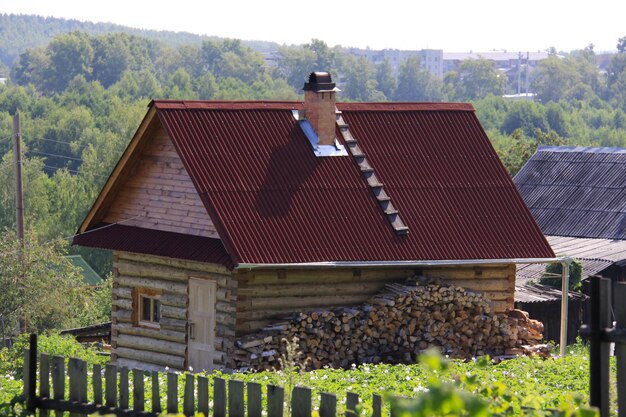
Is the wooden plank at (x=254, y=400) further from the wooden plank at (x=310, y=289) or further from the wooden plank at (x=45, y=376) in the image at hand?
the wooden plank at (x=310, y=289)

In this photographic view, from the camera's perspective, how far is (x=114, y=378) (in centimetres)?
1048

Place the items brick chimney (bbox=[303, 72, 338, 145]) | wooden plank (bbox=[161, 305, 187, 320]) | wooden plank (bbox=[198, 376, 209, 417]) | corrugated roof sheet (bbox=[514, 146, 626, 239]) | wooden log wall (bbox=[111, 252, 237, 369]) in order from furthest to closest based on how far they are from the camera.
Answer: corrugated roof sheet (bbox=[514, 146, 626, 239]) → brick chimney (bbox=[303, 72, 338, 145]) → wooden plank (bbox=[161, 305, 187, 320]) → wooden log wall (bbox=[111, 252, 237, 369]) → wooden plank (bbox=[198, 376, 209, 417])

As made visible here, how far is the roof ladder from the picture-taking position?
22.4m

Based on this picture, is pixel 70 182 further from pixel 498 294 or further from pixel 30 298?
pixel 498 294

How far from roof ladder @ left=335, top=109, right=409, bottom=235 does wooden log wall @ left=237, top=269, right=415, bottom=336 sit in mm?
762

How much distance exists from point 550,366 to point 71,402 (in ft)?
33.7

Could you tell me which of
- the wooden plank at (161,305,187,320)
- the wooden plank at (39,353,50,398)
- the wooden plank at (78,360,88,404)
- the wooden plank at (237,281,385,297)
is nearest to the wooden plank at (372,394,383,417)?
the wooden plank at (78,360,88,404)

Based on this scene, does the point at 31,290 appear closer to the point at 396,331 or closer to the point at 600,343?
the point at 396,331

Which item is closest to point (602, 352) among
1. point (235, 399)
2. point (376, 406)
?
point (376, 406)

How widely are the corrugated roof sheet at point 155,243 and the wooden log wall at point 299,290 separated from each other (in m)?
0.60

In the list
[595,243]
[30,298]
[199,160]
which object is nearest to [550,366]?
[199,160]

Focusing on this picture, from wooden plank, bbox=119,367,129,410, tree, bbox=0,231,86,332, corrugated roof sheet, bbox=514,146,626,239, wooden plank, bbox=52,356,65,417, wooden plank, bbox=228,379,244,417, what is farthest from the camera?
tree, bbox=0,231,86,332

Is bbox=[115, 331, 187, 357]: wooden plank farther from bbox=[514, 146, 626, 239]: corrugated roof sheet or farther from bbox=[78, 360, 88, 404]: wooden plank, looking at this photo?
bbox=[514, 146, 626, 239]: corrugated roof sheet

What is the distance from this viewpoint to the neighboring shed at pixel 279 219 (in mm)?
21031
